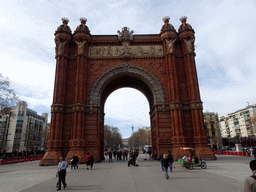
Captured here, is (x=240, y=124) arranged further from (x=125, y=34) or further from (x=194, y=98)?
(x=125, y=34)

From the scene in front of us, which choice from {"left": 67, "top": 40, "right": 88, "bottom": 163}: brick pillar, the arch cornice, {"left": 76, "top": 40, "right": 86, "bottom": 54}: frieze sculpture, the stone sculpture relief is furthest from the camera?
the stone sculpture relief

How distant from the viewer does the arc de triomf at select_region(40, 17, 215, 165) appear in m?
22.2

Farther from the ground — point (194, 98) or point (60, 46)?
point (60, 46)

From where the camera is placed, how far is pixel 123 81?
92.0ft

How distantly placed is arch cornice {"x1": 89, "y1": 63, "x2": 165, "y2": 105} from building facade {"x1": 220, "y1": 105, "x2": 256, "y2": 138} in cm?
7259

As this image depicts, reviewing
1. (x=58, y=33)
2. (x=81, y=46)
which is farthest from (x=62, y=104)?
(x=58, y=33)

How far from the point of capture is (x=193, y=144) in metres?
22.5

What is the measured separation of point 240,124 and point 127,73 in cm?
9446

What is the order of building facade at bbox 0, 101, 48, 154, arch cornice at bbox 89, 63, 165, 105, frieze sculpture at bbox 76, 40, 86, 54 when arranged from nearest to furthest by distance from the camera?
arch cornice at bbox 89, 63, 165, 105
frieze sculpture at bbox 76, 40, 86, 54
building facade at bbox 0, 101, 48, 154

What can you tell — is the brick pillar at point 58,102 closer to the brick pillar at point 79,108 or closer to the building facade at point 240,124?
the brick pillar at point 79,108

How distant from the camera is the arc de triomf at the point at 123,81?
72.8 ft

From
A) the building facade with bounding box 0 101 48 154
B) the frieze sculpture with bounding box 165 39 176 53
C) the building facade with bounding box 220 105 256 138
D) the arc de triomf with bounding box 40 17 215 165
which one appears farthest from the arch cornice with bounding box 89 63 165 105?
the building facade with bounding box 220 105 256 138

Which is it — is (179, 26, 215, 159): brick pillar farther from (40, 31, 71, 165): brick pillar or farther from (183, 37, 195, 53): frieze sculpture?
(40, 31, 71, 165): brick pillar

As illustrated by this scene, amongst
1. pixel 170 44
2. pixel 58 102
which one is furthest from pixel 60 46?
pixel 170 44
